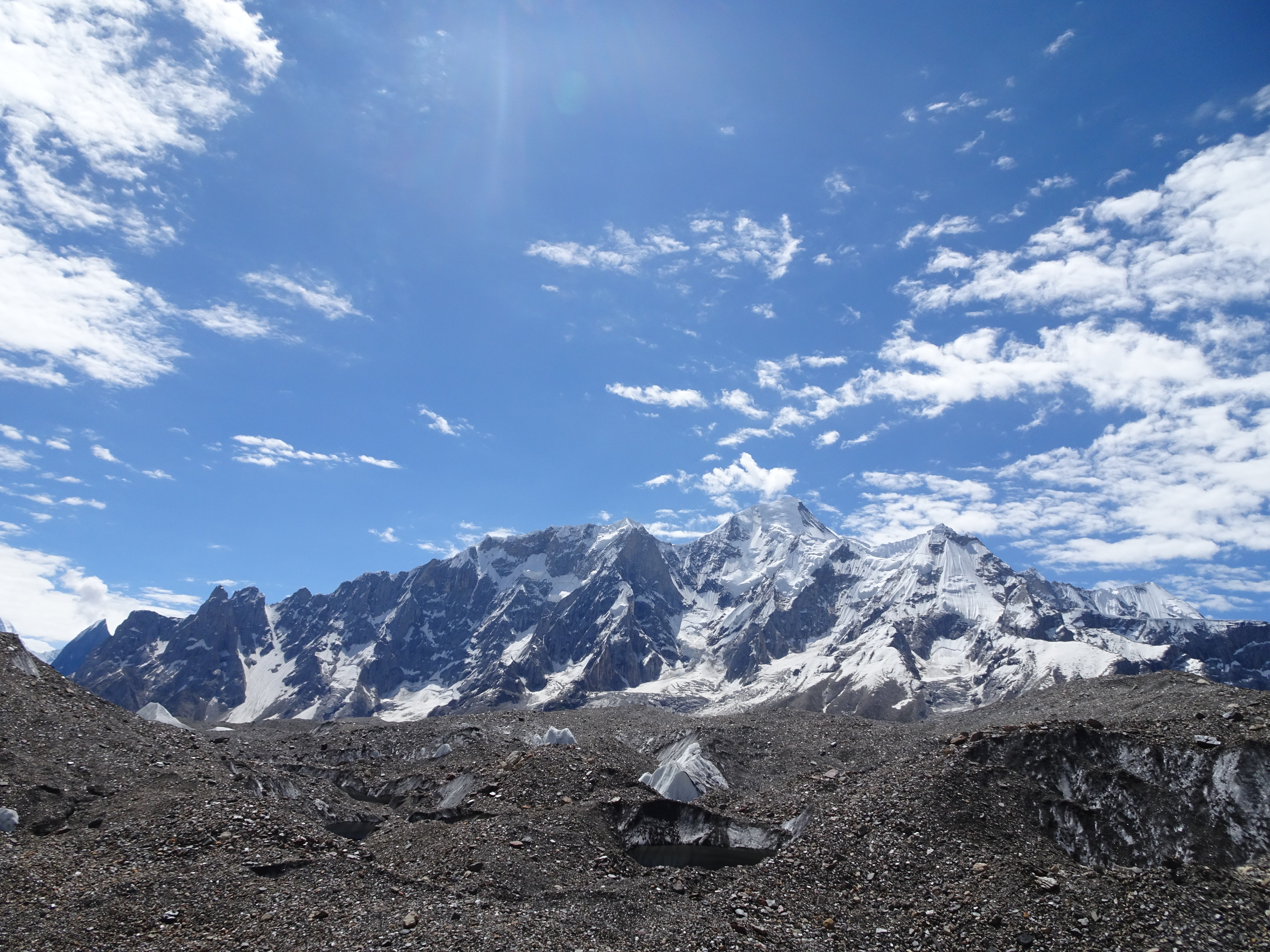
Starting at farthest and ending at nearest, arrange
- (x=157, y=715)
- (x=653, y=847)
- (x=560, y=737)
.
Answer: (x=157, y=715) < (x=560, y=737) < (x=653, y=847)

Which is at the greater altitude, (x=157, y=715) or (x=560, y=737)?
(x=157, y=715)

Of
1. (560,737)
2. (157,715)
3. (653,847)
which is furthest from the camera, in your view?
(157,715)

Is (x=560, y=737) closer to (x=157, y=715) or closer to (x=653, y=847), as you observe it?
(x=653, y=847)

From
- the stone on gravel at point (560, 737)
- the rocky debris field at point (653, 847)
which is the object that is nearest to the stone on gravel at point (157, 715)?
the rocky debris field at point (653, 847)

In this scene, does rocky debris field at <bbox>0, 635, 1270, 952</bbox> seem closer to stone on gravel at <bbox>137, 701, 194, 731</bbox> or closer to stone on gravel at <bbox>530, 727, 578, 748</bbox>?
stone on gravel at <bbox>530, 727, 578, 748</bbox>

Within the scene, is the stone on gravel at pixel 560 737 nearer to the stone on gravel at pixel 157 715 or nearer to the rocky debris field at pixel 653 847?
the rocky debris field at pixel 653 847

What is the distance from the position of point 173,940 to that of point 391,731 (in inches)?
1594

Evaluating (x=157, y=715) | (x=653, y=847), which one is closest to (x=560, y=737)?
(x=653, y=847)

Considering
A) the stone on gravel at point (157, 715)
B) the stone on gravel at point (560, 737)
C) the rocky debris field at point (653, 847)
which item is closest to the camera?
the rocky debris field at point (653, 847)

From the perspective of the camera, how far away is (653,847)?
101ft

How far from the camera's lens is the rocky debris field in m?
20.9

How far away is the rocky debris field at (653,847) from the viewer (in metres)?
20.9

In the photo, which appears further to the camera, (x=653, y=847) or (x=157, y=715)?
(x=157, y=715)

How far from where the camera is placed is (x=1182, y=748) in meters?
28.8
